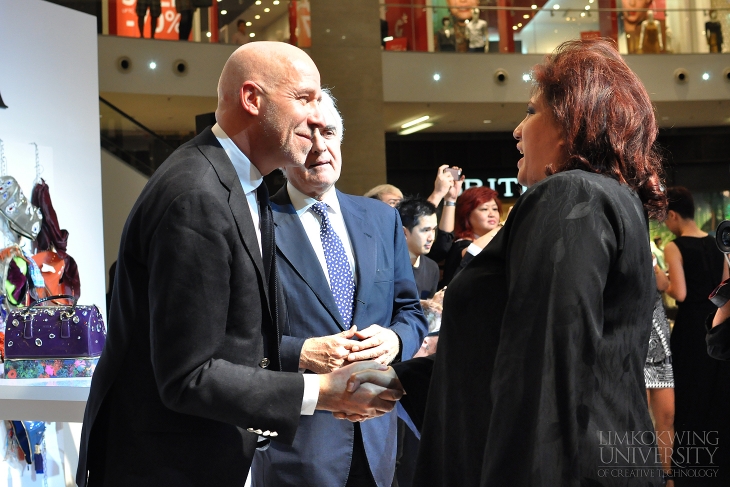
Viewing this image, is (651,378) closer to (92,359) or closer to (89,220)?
(92,359)

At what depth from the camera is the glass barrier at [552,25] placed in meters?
13.9

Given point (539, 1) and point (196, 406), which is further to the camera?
point (539, 1)

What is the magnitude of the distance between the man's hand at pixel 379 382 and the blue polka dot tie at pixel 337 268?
674 mm

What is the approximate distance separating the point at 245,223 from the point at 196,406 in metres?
0.40

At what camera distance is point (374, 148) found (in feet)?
40.3

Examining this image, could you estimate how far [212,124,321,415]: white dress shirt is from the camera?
182 cm

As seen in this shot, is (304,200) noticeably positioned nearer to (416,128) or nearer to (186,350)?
(186,350)

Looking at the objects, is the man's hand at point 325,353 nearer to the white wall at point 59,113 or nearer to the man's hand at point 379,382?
the man's hand at point 379,382

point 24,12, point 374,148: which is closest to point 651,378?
point 24,12

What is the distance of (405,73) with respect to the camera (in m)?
13.9

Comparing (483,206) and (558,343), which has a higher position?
(483,206)

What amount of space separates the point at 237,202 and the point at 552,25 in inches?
536

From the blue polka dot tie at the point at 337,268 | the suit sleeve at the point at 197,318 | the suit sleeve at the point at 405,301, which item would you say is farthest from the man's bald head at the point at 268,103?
the suit sleeve at the point at 405,301

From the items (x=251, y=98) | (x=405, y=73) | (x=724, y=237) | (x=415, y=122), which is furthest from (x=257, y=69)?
(x=415, y=122)
